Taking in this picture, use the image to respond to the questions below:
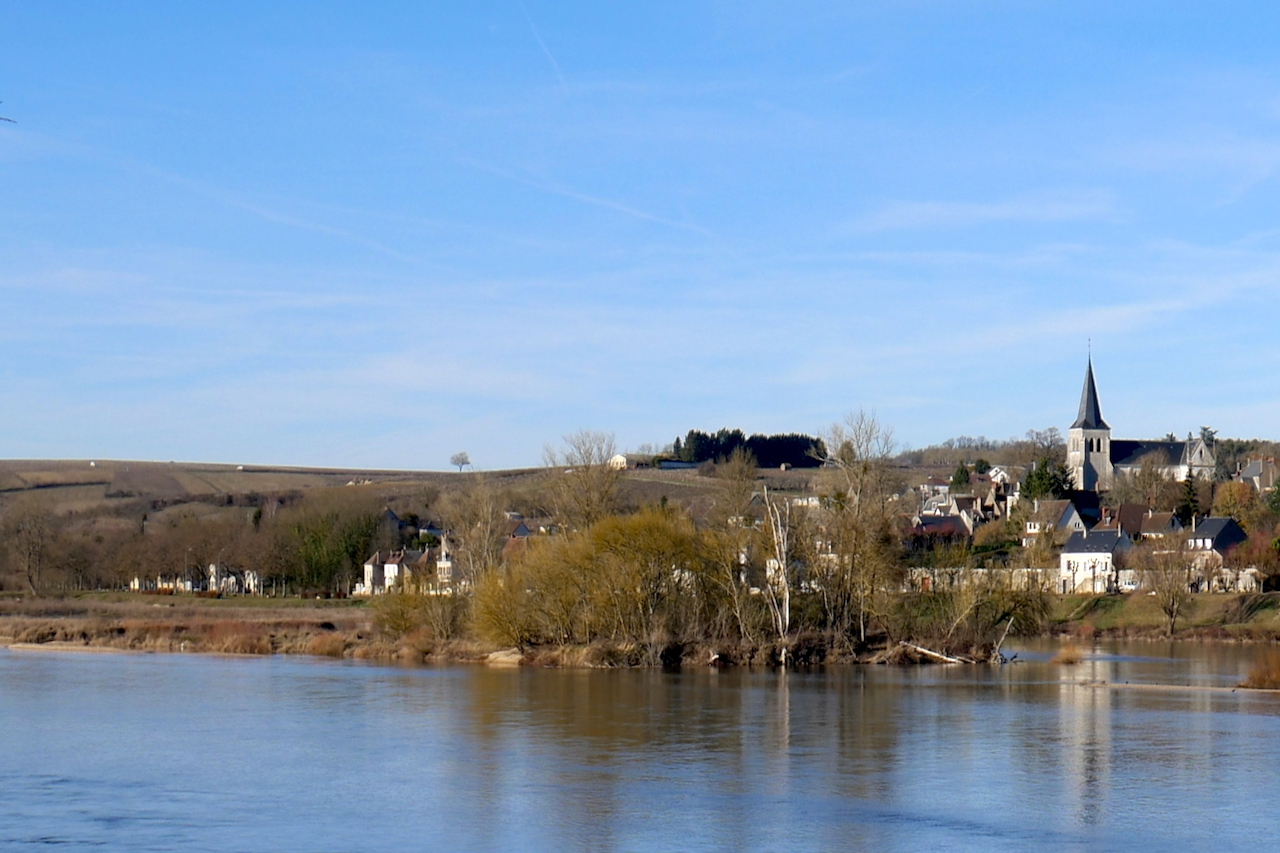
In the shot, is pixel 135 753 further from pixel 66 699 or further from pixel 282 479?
pixel 282 479

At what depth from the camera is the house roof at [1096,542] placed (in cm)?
8450

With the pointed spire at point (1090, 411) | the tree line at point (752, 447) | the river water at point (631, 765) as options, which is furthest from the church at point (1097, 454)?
the river water at point (631, 765)

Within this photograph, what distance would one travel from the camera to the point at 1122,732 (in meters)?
28.4

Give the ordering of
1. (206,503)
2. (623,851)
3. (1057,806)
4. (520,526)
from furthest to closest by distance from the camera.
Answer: (206,503) → (520,526) → (1057,806) → (623,851)

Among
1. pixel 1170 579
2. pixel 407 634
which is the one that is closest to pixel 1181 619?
pixel 1170 579

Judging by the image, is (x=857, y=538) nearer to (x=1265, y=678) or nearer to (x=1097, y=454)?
(x=1265, y=678)

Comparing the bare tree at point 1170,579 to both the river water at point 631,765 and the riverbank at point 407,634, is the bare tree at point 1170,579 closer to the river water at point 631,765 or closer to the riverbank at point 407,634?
the riverbank at point 407,634

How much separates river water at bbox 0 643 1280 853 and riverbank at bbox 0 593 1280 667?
723cm

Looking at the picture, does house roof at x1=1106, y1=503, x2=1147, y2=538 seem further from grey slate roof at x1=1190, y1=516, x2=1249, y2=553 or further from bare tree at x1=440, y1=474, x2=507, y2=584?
bare tree at x1=440, y1=474, x2=507, y2=584

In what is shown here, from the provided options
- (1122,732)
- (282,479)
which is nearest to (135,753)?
(1122,732)

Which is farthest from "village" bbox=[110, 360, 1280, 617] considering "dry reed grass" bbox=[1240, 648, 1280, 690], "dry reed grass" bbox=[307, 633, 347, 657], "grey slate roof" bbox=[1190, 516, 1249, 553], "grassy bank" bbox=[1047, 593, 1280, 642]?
"dry reed grass" bbox=[1240, 648, 1280, 690]

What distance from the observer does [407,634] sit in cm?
5369

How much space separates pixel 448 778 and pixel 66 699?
1626cm

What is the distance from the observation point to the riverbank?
4803 centimetres
